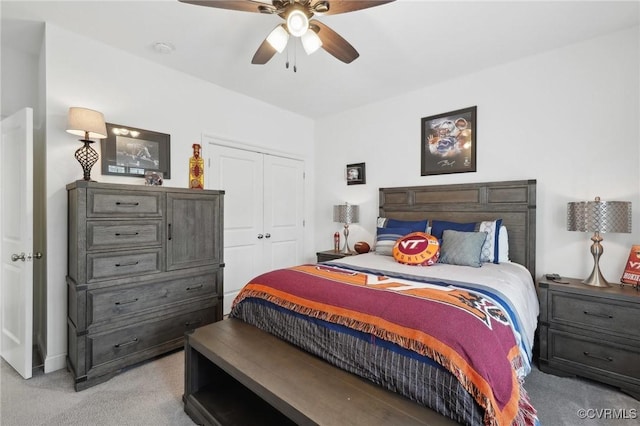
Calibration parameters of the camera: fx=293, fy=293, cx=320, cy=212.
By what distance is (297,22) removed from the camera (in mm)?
1753

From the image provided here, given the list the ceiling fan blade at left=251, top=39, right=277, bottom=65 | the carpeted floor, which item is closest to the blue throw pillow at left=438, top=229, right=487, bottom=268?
the carpeted floor

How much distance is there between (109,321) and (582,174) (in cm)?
406

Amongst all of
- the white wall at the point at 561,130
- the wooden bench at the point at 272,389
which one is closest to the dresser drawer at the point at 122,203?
the wooden bench at the point at 272,389

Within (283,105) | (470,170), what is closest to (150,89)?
(283,105)

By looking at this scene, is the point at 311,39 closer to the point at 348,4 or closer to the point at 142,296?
the point at 348,4

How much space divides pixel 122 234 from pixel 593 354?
364 centimetres

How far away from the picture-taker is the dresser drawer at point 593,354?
79.5 inches

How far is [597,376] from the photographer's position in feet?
6.96

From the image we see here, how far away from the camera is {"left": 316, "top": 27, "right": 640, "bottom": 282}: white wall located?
239cm

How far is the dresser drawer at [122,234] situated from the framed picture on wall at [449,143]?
2.91m

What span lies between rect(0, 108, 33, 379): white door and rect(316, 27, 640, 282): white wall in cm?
363

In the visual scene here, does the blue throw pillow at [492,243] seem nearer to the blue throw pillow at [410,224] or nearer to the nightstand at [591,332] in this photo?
the nightstand at [591,332]

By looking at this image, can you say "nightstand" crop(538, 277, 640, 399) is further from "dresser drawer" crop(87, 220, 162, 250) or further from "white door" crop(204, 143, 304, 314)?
"dresser drawer" crop(87, 220, 162, 250)

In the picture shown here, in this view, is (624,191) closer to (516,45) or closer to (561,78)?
(561,78)
